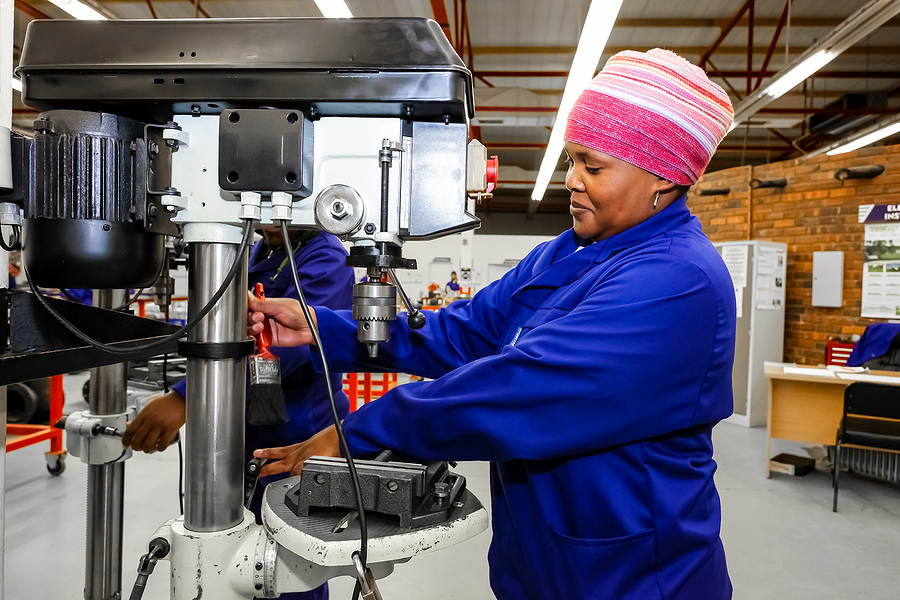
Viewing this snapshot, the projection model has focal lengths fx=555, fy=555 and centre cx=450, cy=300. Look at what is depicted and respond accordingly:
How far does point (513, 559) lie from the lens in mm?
903

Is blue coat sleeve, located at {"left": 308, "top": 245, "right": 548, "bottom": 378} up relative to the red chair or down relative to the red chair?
up

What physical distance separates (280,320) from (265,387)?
0.46 feet

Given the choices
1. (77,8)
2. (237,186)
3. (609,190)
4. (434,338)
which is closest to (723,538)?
(434,338)

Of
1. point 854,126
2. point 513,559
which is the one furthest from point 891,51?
point 513,559

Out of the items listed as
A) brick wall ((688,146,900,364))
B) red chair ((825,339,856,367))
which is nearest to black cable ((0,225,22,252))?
red chair ((825,339,856,367))

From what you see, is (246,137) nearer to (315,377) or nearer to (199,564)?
(199,564)

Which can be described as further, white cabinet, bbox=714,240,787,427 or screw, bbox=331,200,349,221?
white cabinet, bbox=714,240,787,427

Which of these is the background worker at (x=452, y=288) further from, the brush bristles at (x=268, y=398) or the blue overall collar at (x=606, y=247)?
the brush bristles at (x=268, y=398)

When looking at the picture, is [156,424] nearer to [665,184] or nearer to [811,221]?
[665,184]

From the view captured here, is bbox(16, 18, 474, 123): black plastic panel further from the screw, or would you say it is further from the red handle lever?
the red handle lever

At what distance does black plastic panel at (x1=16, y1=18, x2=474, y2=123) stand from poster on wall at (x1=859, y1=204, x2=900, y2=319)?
6356mm

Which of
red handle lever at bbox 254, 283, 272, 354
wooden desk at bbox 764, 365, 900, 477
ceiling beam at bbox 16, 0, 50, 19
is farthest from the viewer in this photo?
ceiling beam at bbox 16, 0, 50, 19

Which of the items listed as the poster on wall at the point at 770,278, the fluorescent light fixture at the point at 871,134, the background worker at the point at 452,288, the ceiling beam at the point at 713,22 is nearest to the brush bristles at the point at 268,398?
the poster on wall at the point at 770,278

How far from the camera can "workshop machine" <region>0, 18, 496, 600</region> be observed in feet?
2.04
